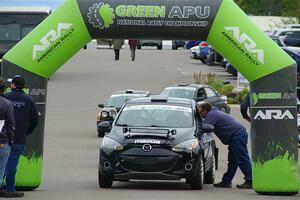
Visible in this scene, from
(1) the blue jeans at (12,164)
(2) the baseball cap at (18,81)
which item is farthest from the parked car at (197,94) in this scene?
(1) the blue jeans at (12,164)

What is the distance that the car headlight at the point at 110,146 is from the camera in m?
16.9

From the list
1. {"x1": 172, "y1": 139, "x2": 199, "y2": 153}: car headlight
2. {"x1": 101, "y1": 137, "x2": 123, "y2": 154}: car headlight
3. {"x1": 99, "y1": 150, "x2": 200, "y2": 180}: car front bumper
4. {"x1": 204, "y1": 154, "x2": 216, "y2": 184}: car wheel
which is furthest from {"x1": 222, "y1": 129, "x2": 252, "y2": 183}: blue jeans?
{"x1": 101, "y1": 137, "x2": 123, "y2": 154}: car headlight

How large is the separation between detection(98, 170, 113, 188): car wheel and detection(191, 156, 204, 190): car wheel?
4.43 ft

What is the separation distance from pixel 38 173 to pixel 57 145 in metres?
10.2

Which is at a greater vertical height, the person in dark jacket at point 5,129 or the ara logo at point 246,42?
the ara logo at point 246,42

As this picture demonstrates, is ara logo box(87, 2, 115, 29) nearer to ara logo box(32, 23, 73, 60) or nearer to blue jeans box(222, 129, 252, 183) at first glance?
ara logo box(32, 23, 73, 60)

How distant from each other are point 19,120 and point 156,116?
2883mm

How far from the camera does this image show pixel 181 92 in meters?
33.9

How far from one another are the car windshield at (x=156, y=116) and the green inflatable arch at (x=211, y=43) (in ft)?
4.61

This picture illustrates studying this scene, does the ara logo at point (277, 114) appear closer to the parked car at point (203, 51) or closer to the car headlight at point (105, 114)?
the car headlight at point (105, 114)

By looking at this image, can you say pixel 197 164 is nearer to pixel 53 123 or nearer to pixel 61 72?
pixel 53 123

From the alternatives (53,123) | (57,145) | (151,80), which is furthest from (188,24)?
(151,80)

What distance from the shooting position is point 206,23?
658 inches

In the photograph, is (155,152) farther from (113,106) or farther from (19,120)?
(113,106)
